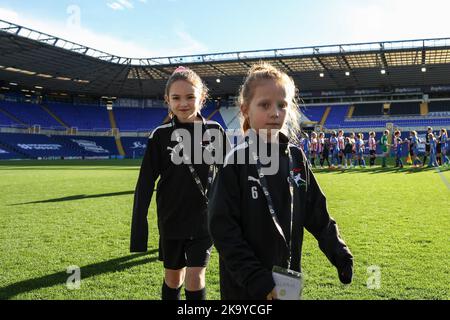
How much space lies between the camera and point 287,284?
160cm

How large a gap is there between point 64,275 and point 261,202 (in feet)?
10.2

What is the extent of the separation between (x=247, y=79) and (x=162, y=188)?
1120 mm

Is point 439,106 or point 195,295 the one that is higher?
point 439,106

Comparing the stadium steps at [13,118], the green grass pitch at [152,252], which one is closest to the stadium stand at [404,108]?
the green grass pitch at [152,252]

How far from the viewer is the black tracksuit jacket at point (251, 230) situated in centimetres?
168

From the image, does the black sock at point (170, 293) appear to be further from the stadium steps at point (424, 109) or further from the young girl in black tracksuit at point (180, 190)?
the stadium steps at point (424, 109)

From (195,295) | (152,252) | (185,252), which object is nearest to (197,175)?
(185,252)

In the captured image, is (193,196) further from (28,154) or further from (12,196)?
(28,154)

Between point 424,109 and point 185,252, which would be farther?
point 424,109

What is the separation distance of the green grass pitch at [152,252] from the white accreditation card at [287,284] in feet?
6.24

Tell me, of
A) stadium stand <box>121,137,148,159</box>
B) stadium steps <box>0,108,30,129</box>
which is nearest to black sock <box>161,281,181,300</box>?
stadium stand <box>121,137,148,159</box>

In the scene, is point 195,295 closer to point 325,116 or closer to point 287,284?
point 287,284
